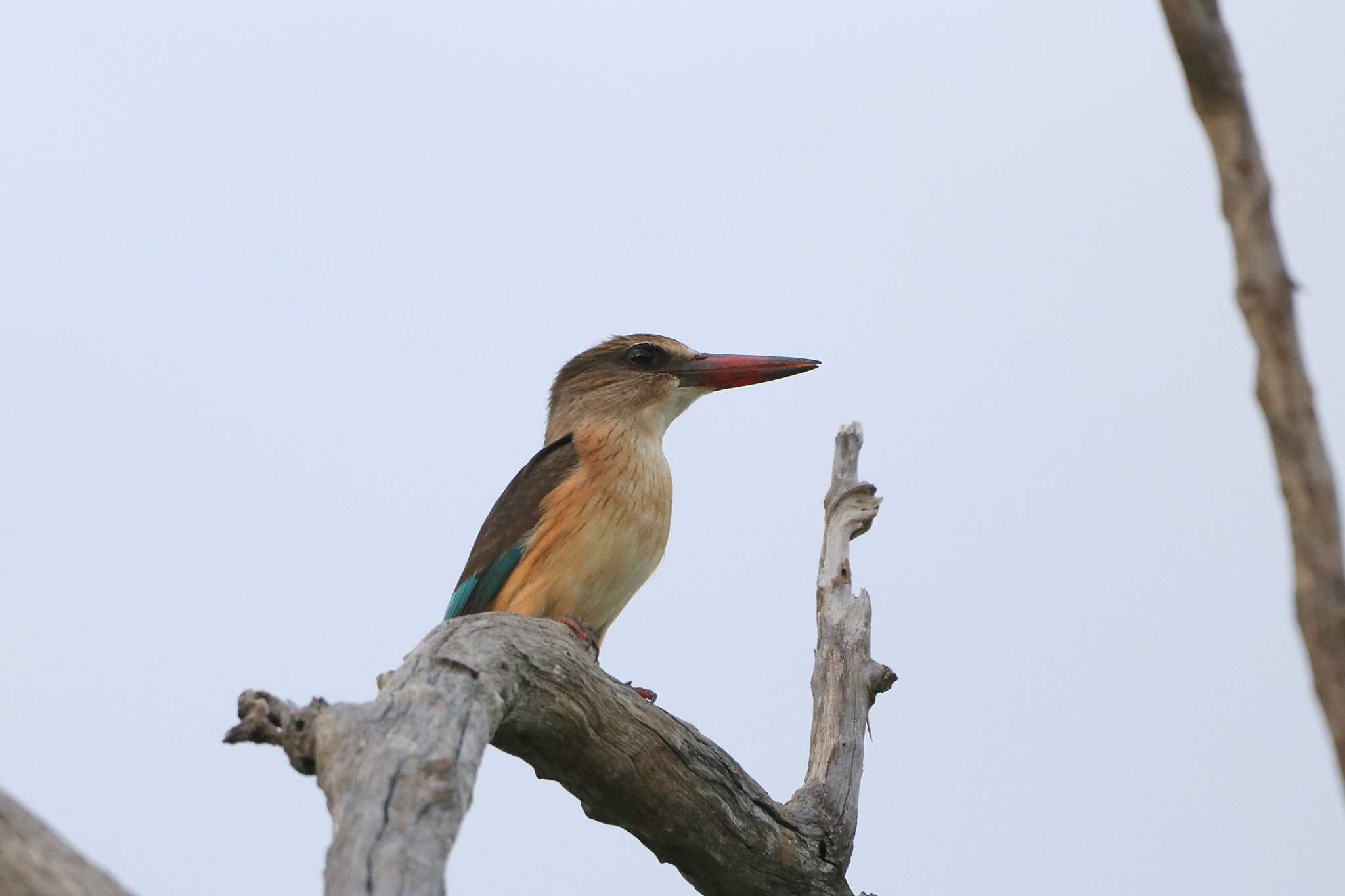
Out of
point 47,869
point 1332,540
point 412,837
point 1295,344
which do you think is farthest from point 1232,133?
point 47,869

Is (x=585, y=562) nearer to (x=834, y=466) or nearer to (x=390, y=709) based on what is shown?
(x=834, y=466)

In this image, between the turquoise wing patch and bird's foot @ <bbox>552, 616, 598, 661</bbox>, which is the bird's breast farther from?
bird's foot @ <bbox>552, 616, 598, 661</bbox>

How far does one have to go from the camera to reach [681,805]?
3.82m

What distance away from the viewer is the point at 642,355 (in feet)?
19.5

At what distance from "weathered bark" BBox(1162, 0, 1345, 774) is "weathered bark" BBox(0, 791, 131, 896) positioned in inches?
61.6

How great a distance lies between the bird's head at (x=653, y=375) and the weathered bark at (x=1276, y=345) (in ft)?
12.8

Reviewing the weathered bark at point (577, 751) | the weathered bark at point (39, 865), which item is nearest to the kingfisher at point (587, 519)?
the weathered bark at point (577, 751)

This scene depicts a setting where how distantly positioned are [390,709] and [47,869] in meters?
0.66

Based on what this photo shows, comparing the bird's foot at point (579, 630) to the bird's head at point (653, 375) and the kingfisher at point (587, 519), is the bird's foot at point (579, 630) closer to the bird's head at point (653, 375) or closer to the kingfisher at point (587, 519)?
the kingfisher at point (587, 519)

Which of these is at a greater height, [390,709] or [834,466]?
[834,466]

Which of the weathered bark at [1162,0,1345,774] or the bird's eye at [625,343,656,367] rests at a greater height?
the bird's eye at [625,343,656,367]

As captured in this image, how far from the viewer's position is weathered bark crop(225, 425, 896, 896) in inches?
87.4

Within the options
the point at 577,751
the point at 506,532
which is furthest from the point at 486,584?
the point at 577,751

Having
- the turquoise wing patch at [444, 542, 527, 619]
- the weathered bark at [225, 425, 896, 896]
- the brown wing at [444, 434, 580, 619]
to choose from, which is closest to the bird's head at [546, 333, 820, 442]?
the brown wing at [444, 434, 580, 619]
